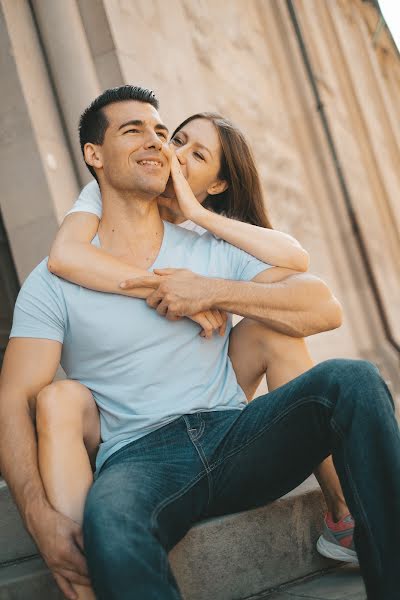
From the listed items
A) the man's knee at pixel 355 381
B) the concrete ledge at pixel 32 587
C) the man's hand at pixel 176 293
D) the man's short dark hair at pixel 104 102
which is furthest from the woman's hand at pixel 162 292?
the concrete ledge at pixel 32 587

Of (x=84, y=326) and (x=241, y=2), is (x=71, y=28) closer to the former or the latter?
(x=84, y=326)

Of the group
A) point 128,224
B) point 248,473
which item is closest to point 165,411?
point 248,473

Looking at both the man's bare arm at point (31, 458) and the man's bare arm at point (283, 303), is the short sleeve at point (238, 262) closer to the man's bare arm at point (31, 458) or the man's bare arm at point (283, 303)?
the man's bare arm at point (283, 303)

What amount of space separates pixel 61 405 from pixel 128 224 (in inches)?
31.7

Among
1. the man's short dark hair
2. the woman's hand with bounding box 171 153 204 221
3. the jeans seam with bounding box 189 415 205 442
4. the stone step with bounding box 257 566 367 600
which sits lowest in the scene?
the stone step with bounding box 257 566 367 600

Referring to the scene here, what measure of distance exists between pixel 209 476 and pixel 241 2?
19.9 feet

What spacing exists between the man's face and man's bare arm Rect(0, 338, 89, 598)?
0.70 m

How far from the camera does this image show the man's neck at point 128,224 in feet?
8.11

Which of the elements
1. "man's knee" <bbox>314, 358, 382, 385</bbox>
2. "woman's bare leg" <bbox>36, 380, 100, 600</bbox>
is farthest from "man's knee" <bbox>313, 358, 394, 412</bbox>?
"woman's bare leg" <bbox>36, 380, 100, 600</bbox>

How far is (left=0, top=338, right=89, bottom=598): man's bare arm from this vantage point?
5.73ft

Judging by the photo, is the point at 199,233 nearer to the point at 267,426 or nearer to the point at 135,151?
the point at 135,151

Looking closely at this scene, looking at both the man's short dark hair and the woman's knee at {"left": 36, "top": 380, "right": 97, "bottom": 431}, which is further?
the man's short dark hair

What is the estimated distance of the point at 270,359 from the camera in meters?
2.31

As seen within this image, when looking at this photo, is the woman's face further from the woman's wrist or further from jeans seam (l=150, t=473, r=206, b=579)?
jeans seam (l=150, t=473, r=206, b=579)
